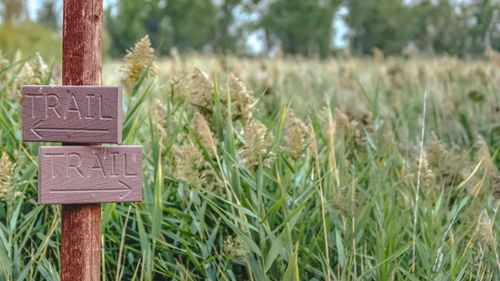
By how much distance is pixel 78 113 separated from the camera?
125 centimetres

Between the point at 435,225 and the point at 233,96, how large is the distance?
2.36 ft

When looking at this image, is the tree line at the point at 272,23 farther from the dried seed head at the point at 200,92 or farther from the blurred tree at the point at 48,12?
the dried seed head at the point at 200,92

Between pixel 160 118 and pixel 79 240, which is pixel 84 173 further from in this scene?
pixel 160 118

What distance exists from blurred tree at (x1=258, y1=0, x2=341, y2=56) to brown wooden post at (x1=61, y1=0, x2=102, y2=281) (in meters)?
25.6

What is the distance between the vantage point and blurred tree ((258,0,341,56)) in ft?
88.4

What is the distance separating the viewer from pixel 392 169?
2.19m

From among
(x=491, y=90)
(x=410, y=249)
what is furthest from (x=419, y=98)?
(x=410, y=249)

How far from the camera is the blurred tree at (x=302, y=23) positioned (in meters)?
26.9

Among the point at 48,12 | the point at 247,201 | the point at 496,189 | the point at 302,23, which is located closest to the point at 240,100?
the point at 247,201

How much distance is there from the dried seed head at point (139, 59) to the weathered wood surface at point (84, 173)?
424 mm

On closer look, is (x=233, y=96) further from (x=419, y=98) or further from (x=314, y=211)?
(x=419, y=98)

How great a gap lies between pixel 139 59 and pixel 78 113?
44 centimetres

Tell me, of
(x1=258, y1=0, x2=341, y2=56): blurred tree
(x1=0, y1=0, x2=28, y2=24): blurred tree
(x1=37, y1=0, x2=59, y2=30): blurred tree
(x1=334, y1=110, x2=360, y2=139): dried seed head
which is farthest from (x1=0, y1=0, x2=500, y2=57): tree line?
(x1=334, y1=110, x2=360, y2=139): dried seed head

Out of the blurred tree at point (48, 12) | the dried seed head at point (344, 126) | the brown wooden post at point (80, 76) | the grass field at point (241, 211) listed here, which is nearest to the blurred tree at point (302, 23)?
the blurred tree at point (48, 12)
